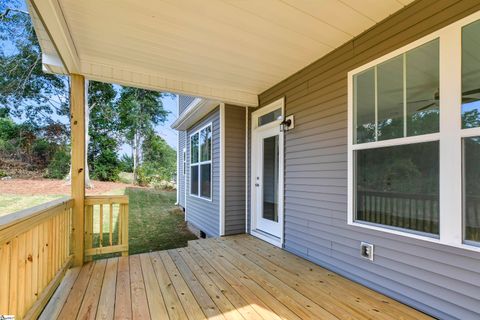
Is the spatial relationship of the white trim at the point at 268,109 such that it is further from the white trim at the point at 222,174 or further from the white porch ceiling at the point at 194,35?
the white trim at the point at 222,174

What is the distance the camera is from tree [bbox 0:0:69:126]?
1.41 meters

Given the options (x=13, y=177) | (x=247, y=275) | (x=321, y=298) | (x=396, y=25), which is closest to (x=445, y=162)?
(x=396, y=25)

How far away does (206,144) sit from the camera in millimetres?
Answer: 5664

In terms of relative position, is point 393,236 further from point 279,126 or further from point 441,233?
point 279,126

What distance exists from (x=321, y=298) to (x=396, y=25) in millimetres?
2666

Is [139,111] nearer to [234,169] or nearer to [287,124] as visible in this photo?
[234,169]

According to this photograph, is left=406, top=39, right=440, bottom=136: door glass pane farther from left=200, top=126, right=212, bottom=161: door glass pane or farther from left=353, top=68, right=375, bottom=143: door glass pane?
left=200, top=126, right=212, bottom=161: door glass pane

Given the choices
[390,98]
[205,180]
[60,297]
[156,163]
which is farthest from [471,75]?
[156,163]

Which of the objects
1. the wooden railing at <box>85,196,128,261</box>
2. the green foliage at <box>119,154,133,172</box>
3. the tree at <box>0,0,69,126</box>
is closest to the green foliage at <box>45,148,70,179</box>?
the tree at <box>0,0,69,126</box>

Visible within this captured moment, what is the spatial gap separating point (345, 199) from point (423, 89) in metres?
1.28

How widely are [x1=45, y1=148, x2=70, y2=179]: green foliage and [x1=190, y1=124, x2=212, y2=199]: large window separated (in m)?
2.93

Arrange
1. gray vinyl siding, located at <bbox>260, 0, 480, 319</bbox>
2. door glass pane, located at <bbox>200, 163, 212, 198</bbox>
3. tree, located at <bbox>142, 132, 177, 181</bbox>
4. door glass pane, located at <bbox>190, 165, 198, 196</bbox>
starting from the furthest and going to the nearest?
tree, located at <bbox>142, 132, 177, 181</bbox> → door glass pane, located at <bbox>190, 165, 198, 196</bbox> → door glass pane, located at <bbox>200, 163, 212, 198</bbox> → gray vinyl siding, located at <bbox>260, 0, 480, 319</bbox>

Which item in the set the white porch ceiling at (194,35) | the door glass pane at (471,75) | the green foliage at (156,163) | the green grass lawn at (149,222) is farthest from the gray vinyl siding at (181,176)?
the door glass pane at (471,75)

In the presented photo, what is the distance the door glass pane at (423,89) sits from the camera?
194 centimetres
